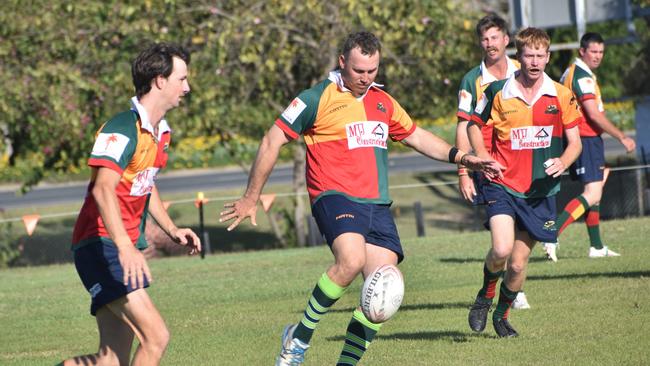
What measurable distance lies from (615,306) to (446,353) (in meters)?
2.15

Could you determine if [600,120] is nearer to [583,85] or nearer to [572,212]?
[583,85]

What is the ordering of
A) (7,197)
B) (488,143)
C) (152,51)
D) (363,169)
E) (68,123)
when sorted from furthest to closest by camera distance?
(7,197) → (68,123) → (488,143) → (363,169) → (152,51)

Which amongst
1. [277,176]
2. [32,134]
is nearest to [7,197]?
[277,176]

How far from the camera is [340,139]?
738cm

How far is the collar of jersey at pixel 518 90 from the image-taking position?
348 inches

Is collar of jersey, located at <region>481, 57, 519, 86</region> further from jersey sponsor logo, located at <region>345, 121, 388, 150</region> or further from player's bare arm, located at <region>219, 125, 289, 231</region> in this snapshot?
player's bare arm, located at <region>219, 125, 289, 231</region>

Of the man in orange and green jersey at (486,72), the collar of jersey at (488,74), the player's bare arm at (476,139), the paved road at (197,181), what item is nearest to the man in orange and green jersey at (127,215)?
the player's bare arm at (476,139)

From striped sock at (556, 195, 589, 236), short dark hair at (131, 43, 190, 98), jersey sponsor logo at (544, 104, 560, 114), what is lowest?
striped sock at (556, 195, 589, 236)

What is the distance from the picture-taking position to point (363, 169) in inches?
291

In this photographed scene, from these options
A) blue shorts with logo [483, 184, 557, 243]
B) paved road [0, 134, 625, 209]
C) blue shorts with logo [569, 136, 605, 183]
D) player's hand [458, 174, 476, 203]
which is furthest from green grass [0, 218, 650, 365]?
paved road [0, 134, 625, 209]

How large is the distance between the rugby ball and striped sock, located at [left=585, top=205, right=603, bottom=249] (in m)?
7.02

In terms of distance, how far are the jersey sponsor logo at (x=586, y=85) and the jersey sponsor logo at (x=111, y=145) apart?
7.32 metres

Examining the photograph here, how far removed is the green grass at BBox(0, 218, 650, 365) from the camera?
8.30m

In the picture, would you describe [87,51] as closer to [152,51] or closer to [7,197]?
[152,51]
